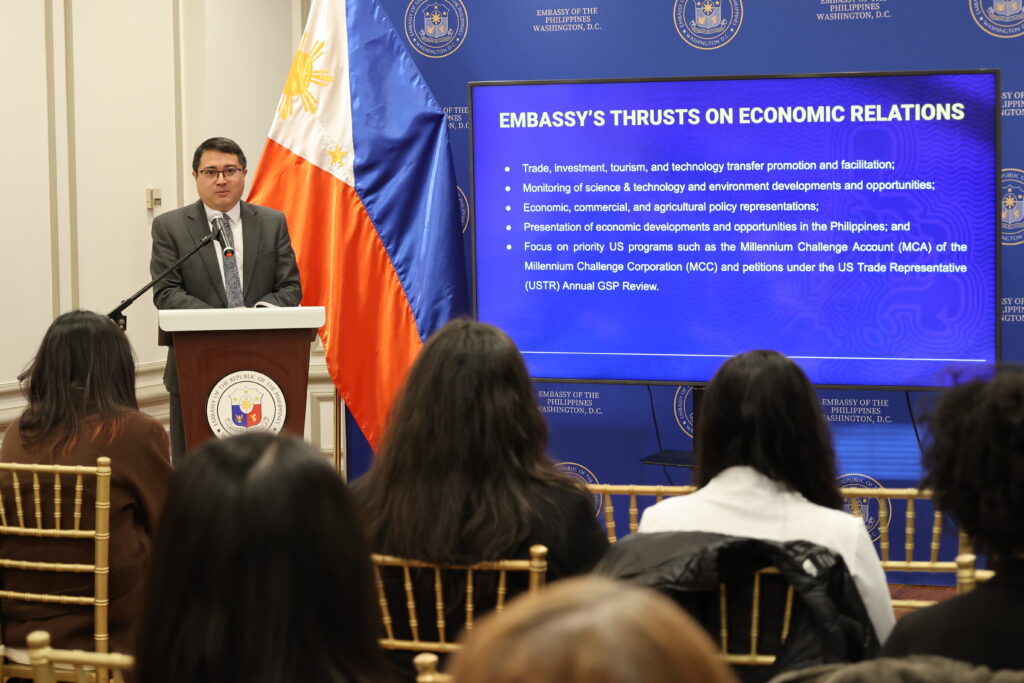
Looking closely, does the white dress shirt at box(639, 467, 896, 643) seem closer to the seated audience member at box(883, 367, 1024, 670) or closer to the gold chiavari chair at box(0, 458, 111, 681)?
the seated audience member at box(883, 367, 1024, 670)

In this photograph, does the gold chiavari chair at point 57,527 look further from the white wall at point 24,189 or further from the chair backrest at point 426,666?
the white wall at point 24,189

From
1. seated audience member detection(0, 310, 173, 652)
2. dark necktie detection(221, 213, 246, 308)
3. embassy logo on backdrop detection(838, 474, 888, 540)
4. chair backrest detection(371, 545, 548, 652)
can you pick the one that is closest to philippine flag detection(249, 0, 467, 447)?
dark necktie detection(221, 213, 246, 308)

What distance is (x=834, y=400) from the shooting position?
4.84 m

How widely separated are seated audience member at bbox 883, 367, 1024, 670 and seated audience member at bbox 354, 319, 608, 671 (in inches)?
25.2

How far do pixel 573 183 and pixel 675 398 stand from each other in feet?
3.48

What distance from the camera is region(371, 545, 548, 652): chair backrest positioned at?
1.84 metres

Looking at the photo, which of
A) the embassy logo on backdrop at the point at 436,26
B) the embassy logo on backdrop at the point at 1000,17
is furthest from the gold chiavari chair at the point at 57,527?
the embassy logo on backdrop at the point at 1000,17

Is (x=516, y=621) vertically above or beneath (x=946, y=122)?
beneath

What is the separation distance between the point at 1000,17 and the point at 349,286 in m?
2.84

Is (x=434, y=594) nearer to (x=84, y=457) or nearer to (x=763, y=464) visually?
(x=763, y=464)

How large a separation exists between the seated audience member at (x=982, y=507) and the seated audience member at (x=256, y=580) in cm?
72

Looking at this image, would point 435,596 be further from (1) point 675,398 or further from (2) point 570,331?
(1) point 675,398

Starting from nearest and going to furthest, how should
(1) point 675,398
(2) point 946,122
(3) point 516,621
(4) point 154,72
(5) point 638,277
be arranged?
(3) point 516,621, (2) point 946,122, (5) point 638,277, (1) point 675,398, (4) point 154,72

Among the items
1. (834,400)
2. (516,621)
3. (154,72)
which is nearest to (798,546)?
(516,621)
